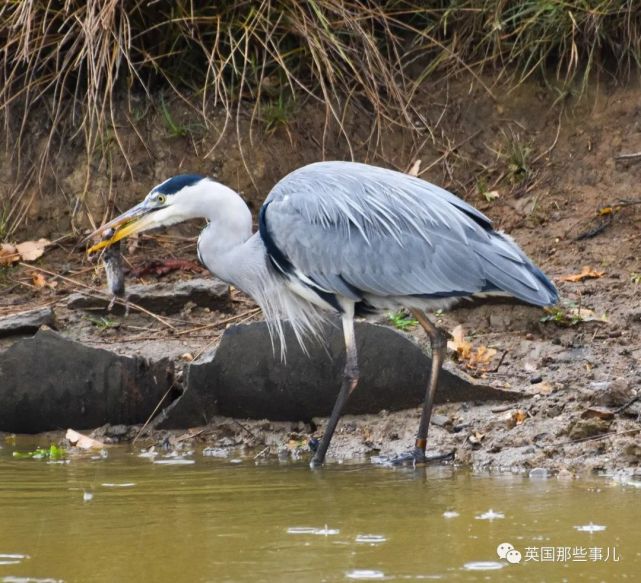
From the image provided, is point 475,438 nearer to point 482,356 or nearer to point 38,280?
point 482,356

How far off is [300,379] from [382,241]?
839mm

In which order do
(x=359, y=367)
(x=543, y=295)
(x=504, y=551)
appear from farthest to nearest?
(x=359, y=367) → (x=543, y=295) → (x=504, y=551)

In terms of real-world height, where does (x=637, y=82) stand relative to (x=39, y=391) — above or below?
above

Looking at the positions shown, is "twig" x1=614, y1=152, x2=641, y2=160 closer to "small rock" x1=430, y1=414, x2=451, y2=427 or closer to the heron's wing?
the heron's wing

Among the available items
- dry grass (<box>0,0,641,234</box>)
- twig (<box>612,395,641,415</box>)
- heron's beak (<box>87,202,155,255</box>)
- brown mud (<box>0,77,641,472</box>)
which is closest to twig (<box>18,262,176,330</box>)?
brown mud (<box>0,77,641,472</box>)

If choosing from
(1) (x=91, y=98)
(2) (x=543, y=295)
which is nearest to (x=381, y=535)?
(2) (x=543, y=295)

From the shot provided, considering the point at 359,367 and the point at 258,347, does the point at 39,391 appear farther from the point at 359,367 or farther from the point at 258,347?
the point at 359,367

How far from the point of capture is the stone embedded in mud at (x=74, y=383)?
6703 mm

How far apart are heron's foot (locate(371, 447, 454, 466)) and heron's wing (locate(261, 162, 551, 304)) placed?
791 mm

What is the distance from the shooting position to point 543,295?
607 centimetres

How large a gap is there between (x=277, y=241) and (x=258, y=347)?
1.84 ft

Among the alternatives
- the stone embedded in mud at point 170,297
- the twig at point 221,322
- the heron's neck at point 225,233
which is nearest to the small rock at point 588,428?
the heron's neck at point 225,233

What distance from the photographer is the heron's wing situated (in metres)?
6.21

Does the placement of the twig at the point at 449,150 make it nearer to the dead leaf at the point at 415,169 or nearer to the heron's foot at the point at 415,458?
the dead leaf at the point at 415,169
